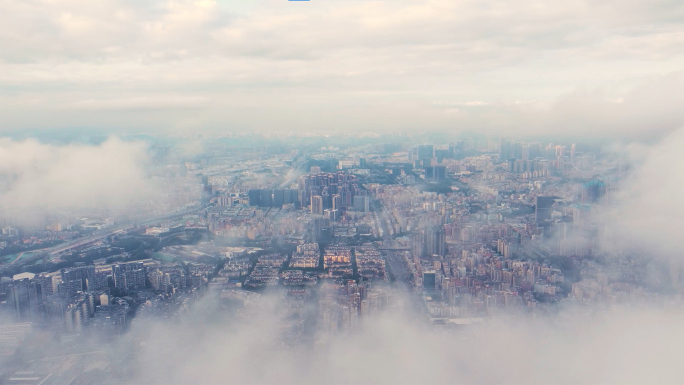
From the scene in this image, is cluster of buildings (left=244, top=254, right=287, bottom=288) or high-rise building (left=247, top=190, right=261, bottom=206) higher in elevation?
high-rise building (left=247, top=190, right=261, bottom=206)

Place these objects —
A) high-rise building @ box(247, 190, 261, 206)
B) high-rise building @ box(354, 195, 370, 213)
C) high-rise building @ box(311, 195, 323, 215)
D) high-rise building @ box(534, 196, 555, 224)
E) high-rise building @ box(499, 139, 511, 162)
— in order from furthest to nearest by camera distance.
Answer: high-rise building @ box(499, 139, 511, 162), high-rise building @ box(247, 190, 261, 206), high-rise building @ box(354, 195, 370, 213), high-rise building @ box(311, 195, 323, 215), high-rise building @ box(534, 196, 555, 224)

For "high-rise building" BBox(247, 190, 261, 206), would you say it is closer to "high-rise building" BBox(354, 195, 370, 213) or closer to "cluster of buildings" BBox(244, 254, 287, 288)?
"high-rise building" BBox(354, 195, 370, 213)

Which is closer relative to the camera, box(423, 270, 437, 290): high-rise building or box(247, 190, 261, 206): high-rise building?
box(423, 270, 437, 290): high-rise building

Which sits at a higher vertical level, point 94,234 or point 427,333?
point 94,234

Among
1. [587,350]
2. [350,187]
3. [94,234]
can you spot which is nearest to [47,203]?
[94,234]

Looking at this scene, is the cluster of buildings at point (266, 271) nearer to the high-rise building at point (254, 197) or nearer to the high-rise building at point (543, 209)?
the high-rise building at point (254, 197)

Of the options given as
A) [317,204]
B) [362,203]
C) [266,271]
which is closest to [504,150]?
[362,203]

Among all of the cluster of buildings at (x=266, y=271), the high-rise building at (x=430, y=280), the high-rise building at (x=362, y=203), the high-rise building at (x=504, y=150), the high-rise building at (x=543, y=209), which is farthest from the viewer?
the high-rise building at (x=504, y=150)

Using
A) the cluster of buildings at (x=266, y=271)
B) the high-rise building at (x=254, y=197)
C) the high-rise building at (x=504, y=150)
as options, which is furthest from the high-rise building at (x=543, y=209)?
the high-rise building at (x=254, y=197)

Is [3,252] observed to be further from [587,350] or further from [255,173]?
[587,350]

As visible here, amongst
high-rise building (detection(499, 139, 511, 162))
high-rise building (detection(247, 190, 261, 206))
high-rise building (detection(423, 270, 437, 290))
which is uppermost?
high-rise building (detection(499, 139, 511, 162))

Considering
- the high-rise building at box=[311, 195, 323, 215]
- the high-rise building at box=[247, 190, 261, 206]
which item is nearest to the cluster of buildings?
the high-rise building at box=[311, 195, 323, 215]
